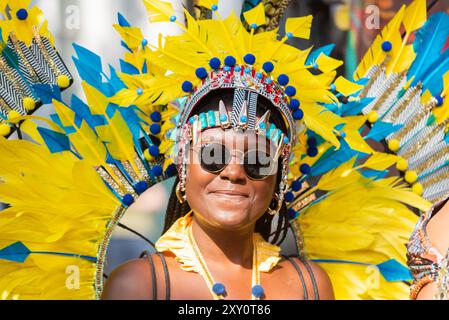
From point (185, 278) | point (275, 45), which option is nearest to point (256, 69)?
point (275, 45)

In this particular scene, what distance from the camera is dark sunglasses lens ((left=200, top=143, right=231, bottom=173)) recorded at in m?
2.71

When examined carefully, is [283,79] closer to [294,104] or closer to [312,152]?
[294,104]

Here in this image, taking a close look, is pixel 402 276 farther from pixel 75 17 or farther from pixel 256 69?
pixel 75 17

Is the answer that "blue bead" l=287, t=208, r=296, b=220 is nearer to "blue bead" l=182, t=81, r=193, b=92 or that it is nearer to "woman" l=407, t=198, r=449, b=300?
"blue bead" l=182, t=81, r=193, b=92

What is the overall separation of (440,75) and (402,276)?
0.81 meters

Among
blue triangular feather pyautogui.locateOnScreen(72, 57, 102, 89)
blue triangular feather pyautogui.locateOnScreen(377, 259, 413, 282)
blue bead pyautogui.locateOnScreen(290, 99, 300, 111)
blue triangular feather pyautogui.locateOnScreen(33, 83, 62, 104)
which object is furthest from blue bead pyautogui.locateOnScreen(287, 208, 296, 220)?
blue triangular feather pyautogui.locateOnScreen(33, 83, 62, 104)

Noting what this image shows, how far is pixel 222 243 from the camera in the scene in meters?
2.85

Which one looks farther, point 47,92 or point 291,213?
point 291,213

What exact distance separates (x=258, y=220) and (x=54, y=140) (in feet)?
2.65

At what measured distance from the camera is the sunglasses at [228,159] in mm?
2717


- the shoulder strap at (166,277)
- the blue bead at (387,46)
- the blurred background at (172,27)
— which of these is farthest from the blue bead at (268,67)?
the blurred background at (172,27)

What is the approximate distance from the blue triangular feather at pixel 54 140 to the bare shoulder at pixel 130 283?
1.82 feet

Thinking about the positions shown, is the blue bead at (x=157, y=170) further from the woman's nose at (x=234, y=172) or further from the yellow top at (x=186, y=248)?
the woman's nose at (x=234, y=172)

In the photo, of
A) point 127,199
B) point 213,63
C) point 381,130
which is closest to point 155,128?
point 127,199
